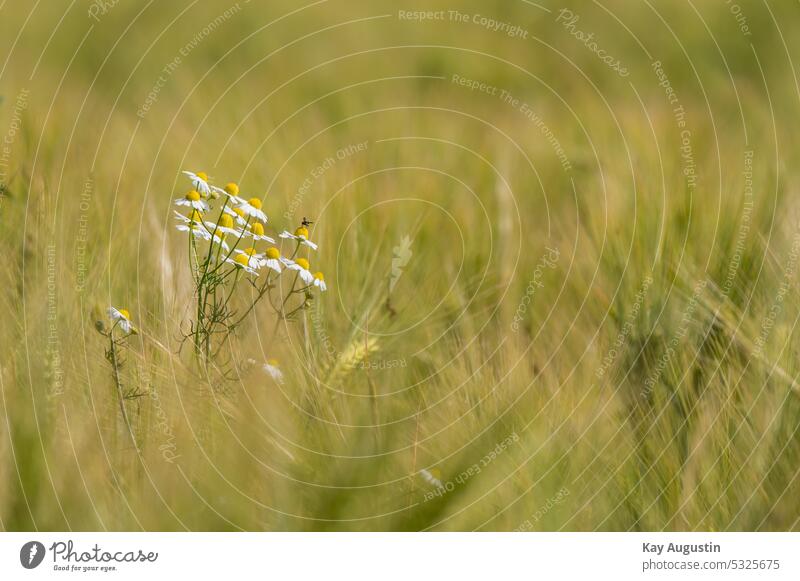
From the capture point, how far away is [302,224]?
1.28m

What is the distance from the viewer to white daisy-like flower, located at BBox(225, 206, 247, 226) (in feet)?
3.98

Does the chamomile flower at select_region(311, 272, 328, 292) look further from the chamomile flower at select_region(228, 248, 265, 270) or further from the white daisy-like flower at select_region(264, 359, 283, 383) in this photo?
the white daisy-like flower at select_region(264, 359, 283, 383)

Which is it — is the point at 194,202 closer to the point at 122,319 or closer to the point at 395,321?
the point at 122,319

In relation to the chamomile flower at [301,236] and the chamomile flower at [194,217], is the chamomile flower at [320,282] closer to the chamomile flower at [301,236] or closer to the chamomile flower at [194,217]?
the chamomile flower at [301,236]

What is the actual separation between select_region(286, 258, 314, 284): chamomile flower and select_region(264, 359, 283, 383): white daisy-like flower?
197 mm

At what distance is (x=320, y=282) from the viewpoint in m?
1.17

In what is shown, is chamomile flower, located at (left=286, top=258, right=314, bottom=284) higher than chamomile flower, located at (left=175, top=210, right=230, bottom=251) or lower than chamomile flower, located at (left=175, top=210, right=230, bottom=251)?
lower


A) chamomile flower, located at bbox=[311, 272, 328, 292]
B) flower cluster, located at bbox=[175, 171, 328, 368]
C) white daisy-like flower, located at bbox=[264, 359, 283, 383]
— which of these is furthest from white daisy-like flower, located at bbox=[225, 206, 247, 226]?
white daisy-like flower, located at bbox=[264, 359, 283, 383]

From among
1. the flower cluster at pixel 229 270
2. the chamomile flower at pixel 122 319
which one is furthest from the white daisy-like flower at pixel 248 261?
the chamomile flower at pixel 122 319

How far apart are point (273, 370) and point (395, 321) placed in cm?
27

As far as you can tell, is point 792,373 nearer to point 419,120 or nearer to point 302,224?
point 302,224

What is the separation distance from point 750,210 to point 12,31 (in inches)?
67.1

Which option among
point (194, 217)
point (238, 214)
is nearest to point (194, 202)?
→ point (194, 217)

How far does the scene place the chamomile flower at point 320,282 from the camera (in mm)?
1164
